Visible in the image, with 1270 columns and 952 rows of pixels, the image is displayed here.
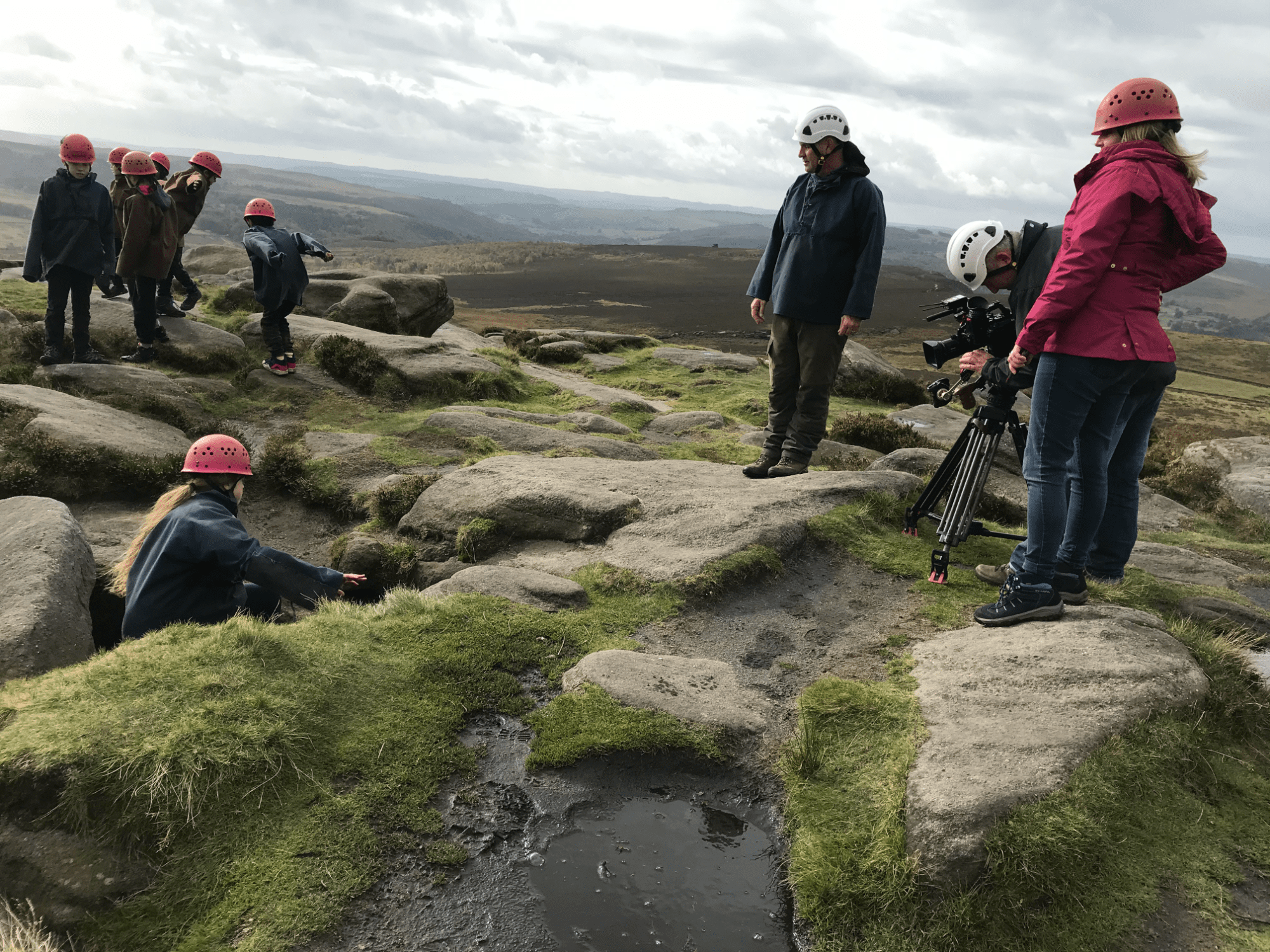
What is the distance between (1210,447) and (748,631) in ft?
47.9

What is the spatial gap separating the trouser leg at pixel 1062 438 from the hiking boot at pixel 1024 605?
82 millimetres

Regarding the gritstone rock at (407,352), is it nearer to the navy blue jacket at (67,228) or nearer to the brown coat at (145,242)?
the brown coat at (145,242)

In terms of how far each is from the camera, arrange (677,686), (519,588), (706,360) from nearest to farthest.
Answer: (677,686) → (519,588) → (706,360)

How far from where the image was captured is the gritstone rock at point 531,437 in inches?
481

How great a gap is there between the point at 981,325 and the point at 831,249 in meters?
2.64

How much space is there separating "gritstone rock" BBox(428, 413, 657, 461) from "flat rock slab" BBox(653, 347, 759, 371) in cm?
960

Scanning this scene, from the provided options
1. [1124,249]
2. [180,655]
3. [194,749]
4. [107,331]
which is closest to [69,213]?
[107,331]

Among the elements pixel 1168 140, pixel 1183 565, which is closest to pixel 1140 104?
pixel 1168 140

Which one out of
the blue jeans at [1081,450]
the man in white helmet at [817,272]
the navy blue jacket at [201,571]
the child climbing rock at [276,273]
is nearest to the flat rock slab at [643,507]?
the man in white helmet at [817,272]

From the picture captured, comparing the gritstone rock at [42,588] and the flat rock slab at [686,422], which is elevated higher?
the flat rock slab at [686,422]

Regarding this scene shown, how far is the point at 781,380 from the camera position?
10000 millimetres

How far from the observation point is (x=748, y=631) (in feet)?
22.0

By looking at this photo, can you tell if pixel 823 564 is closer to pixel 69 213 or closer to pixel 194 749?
pixel 194 749

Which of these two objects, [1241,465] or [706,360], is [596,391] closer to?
A: [706,360]
